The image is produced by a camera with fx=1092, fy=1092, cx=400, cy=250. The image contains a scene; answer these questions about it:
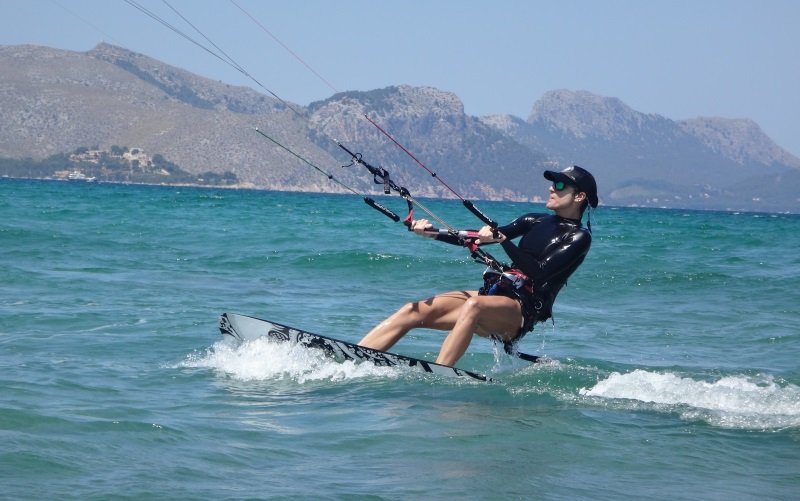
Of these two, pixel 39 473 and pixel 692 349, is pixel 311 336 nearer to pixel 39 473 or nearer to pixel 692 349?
pixel 39 473

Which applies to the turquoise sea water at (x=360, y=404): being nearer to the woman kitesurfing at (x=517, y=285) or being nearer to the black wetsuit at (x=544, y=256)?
the woman kitesurfing at (x=517, y=285)

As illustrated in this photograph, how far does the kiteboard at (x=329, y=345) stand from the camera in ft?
30.3

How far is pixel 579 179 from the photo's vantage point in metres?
9.23

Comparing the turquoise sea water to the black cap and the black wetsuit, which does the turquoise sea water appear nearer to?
the black wetsuit

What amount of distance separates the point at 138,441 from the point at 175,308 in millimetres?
7364

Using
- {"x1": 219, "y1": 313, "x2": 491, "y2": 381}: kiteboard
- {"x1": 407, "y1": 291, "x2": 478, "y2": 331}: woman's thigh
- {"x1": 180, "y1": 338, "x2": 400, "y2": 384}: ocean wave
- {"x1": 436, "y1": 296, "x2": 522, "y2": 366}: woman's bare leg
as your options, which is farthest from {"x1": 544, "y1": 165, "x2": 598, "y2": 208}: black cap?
{"x1": 180, "y1": 338, "x2": 400, "y2": 384}: ocean wave

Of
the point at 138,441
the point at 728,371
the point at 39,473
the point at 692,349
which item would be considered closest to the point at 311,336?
the point at 138,441

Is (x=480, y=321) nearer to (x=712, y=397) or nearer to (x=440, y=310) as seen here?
(x=440, y=310)

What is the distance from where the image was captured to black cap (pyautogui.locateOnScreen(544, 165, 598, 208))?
30.1 ft

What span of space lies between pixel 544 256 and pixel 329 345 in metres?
2.00

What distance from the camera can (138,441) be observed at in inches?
269

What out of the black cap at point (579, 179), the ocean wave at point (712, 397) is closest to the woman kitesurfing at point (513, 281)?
the black cap at point (579, 179)

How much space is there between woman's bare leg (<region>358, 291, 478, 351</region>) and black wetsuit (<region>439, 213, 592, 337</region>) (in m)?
0.45

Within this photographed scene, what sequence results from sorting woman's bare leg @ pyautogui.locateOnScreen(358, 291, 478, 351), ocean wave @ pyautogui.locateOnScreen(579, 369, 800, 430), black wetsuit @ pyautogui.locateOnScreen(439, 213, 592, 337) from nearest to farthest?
ocean wave @ pyautogui.locateOnScreen(579, 369, 800, 430), black wetsuit @ pyautogui.locateOnScreen(439, 213, 592, 337), woman's bare leg @ pyautogui.locateOnScreen(358, 291, 478, 351)
